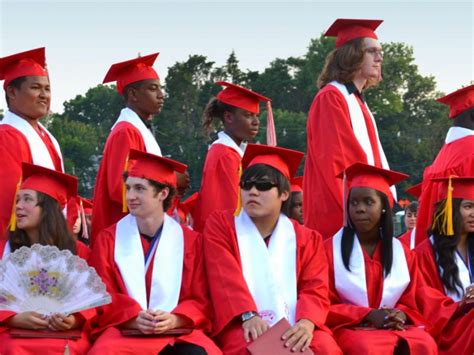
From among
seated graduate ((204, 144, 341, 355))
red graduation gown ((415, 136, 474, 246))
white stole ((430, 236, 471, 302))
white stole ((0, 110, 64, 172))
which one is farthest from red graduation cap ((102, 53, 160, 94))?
white stole ((430, 236, 471, 302))

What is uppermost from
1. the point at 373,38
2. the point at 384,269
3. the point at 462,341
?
the point at 373,38

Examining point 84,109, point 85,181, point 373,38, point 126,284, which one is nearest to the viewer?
point 126,284

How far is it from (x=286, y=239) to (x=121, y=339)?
4.67 feet

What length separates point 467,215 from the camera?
785cm

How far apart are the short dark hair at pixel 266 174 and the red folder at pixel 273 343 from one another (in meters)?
1.09

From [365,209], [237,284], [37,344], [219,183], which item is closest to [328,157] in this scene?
[365,209]

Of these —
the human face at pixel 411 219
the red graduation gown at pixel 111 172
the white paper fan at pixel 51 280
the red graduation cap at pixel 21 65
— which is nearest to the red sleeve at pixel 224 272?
the white paper fan at pixel 51 280

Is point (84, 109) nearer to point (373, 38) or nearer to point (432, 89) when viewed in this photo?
point (432, 89)

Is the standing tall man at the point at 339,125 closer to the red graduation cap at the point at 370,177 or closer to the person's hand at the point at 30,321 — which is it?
the red graduation cap at the point at 370,177

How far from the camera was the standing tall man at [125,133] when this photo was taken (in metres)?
8.46

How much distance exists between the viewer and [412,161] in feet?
193

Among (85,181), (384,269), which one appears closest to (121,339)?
(384,269)

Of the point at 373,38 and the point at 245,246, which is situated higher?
the point at 373,38

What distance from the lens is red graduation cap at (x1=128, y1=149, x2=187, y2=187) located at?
729cm
